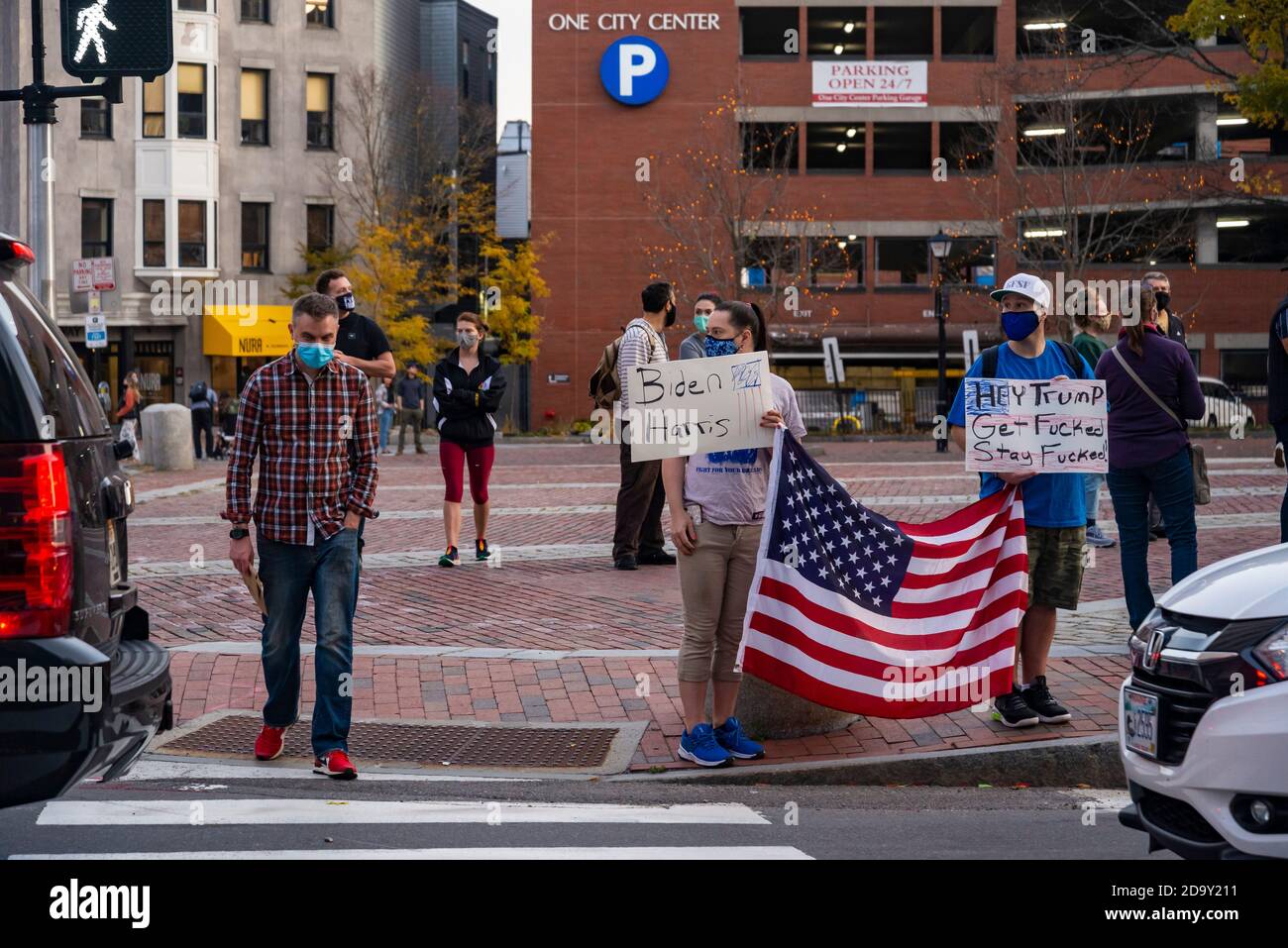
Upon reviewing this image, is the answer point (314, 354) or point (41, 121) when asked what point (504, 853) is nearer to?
point (314, 354)

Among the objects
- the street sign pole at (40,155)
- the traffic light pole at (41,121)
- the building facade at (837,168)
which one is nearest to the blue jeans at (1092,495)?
the traffic light pole at (41,121)

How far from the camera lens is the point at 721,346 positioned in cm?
688

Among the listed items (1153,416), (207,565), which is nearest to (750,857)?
(1153,416)

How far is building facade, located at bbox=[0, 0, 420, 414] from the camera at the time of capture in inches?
1789

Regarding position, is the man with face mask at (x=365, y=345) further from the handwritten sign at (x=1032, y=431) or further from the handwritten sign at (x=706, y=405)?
the handwritten sign at (x=1032, y=431)

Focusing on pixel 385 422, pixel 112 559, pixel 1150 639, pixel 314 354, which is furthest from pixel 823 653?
pixel 385 422

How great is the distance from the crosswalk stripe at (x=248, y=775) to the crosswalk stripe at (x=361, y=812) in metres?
0.48

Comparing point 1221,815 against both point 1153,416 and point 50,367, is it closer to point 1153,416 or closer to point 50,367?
point 50,367

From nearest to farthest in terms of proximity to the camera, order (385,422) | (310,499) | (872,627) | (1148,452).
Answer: (310,499)
(872,627)
(1148,452)
(385,422)

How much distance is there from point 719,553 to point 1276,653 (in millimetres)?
2948

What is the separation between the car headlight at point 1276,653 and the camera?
4082 mm

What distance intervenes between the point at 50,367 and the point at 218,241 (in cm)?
4469

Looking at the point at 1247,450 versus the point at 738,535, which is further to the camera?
the point at 1247,450
